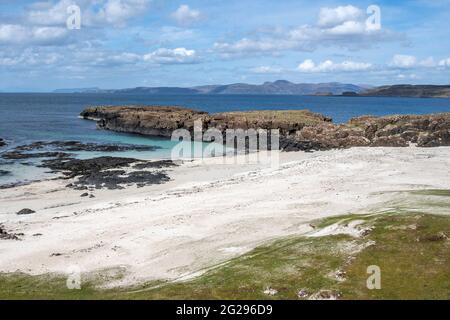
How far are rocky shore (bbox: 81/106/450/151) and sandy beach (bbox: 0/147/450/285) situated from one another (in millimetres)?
17196

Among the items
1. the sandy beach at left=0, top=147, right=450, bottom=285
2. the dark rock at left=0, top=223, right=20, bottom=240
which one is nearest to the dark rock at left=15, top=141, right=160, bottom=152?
the sandy beach at left=0, top=147, right=450, bottom=285

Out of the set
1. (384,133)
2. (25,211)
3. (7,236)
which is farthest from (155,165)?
(384,133)

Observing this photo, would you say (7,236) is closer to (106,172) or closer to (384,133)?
(106,172)

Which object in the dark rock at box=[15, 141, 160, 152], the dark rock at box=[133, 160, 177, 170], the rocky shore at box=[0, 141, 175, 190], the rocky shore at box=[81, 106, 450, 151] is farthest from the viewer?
the dark rock at box=[15, 141, 160, 152]

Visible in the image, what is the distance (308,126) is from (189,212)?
64678 mm

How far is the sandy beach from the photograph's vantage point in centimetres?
3222

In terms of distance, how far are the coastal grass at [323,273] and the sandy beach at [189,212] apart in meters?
2.35

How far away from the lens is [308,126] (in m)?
103

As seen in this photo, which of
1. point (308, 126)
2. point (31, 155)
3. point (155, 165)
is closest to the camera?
point (155, 165)

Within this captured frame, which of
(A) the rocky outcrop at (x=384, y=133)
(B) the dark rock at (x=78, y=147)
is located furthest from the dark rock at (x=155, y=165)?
(A) the rocky outcrop at (x=384, y=133)

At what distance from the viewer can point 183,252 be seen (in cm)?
3266

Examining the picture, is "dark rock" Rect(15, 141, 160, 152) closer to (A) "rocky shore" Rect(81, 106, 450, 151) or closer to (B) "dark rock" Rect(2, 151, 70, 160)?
(B) "dark rock" Rect(2, 151, 70, 160)
